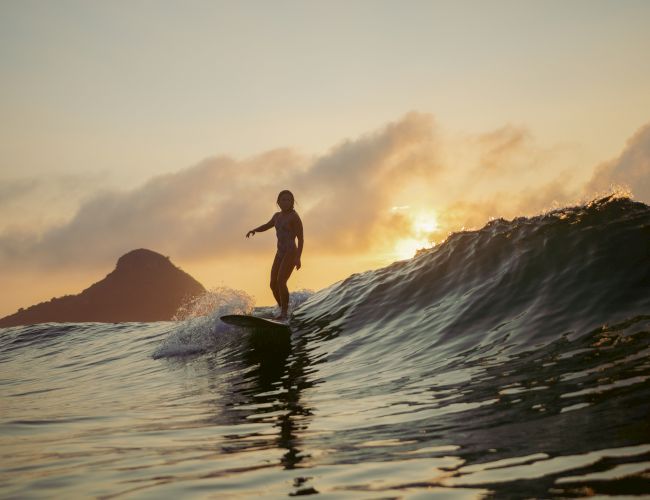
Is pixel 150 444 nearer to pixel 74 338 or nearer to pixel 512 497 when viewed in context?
pixel 512 497

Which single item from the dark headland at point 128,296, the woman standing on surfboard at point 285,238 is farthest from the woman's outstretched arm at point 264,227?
the dark headland at point 128,296

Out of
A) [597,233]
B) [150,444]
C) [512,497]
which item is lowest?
[512,497]

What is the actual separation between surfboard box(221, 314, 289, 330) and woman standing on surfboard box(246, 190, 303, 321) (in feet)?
3.20

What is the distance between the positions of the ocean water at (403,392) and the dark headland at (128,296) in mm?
156606

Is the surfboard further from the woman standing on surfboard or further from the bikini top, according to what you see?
the bikini top

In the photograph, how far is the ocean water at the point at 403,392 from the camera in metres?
3.69

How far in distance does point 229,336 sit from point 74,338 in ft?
32.0

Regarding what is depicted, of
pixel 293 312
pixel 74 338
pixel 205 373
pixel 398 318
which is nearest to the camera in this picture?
pixel 205 373

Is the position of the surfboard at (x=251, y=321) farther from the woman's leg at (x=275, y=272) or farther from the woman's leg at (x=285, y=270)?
Answer: the woman's leg at (x=275, y=272)

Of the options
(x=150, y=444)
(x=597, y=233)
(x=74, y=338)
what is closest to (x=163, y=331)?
(x=74, y=338)

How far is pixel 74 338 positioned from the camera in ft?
73.5

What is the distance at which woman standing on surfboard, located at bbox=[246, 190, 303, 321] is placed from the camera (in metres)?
14.8

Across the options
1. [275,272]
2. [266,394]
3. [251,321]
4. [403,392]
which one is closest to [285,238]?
[275,272]

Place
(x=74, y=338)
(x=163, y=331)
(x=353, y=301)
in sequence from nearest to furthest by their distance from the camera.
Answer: (x=353, y=301) → (x=163, y=331) → (x=74, y=338)
